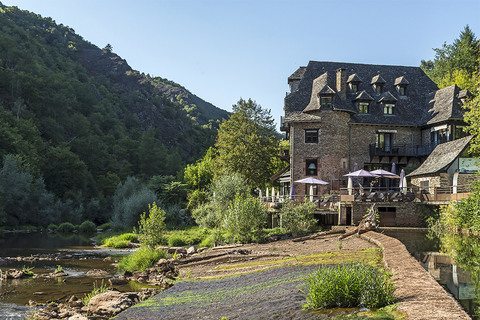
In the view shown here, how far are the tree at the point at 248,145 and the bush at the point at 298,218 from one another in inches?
564

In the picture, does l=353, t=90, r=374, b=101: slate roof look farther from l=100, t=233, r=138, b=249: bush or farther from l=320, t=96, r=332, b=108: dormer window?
l=100, t=233, r=138, b=249: bush

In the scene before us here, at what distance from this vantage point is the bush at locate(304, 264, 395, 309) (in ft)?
27.4

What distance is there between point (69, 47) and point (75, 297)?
15647 centimetres

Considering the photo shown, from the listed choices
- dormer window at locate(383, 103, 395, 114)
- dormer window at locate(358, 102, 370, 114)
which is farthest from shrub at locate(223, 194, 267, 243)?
dormer window at locate(383, 103, 395, 114)

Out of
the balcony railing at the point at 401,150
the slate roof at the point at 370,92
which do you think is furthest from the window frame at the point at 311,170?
the balcony railing at the point at 401,150

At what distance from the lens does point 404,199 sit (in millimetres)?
33750

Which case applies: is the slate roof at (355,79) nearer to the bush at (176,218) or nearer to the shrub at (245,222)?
the shrub at (245,222)

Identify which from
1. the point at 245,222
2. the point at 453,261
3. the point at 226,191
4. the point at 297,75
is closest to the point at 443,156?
the point at 226,191

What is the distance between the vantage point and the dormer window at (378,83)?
1831 inches

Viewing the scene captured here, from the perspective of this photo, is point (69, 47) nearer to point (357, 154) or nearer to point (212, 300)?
point (357, 154)

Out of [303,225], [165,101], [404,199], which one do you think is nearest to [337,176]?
[404,199]

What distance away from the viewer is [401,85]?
4709cm

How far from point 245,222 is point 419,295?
63.3 ft

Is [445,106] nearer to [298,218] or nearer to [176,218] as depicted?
[298,218]
